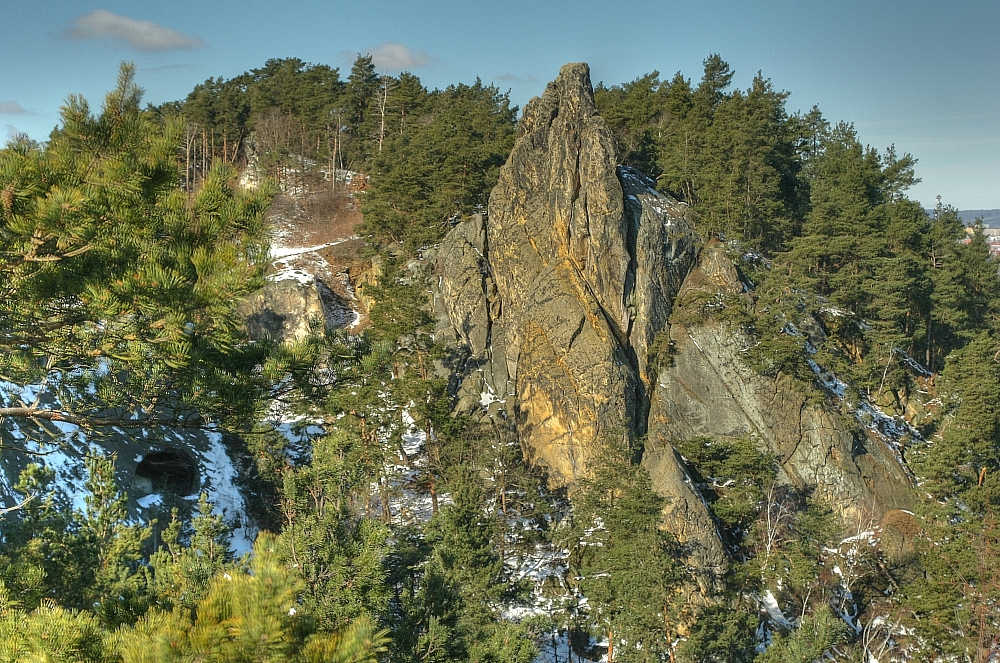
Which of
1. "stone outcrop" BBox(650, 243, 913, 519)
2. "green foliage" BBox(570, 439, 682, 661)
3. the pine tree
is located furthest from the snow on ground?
the pine tree

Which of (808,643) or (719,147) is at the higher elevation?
(719,147)

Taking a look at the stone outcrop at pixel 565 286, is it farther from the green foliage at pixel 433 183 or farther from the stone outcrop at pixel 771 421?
the green foliage at pixel 433 183

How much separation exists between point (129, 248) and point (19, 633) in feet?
9.80

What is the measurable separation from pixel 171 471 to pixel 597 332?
53.5 feet

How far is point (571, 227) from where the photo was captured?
27969 mm

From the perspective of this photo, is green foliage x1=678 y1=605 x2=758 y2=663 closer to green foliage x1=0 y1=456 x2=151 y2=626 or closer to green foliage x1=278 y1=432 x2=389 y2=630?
green foliage x1=278 y1=432 x2=389 y2=630

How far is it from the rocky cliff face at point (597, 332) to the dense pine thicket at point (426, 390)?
55.7 inches

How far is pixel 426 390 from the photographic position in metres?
23.8

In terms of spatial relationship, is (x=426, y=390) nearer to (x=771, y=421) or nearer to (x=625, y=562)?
(x=625, y=562)

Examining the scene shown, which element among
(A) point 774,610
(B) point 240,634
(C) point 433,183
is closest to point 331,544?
(B) point 240,634

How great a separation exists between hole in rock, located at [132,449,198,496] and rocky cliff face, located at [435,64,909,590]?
10831 millimetres

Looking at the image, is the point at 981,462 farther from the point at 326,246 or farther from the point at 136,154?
the point at 326,246

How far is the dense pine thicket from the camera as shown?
545 centimetres

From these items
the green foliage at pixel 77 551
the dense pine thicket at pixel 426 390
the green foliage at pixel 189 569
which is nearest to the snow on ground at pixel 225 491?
the dense pine thicket at pixel 426 390
